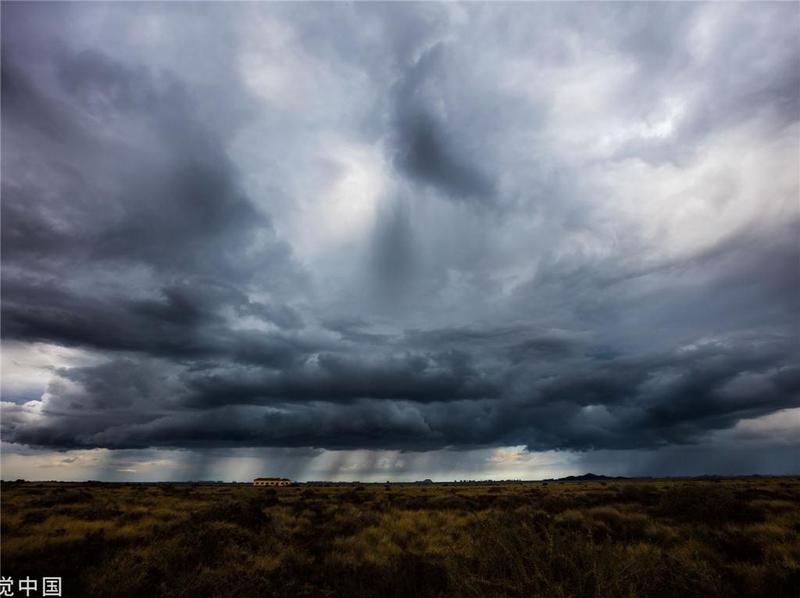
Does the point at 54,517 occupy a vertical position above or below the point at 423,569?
above

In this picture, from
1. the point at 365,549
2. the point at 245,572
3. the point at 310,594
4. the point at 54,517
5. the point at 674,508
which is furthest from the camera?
the point at 674,508

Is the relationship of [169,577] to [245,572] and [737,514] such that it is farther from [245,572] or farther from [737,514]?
[737,514]

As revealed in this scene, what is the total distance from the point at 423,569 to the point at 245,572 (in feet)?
17.1

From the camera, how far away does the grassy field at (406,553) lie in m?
10.0

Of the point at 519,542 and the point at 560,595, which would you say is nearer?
the point at 560,595

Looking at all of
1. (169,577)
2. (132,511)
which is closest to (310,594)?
(169,577)

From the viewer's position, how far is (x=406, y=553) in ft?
52.9

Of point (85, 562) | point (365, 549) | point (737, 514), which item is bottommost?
point (737, 514)

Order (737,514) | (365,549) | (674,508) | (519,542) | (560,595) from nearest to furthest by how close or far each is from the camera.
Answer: (560,595), (519,542), (365,549), (737,514), (674,508)

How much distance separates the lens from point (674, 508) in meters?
26.7

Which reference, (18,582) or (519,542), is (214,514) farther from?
(519,542)

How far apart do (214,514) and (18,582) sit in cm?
1061

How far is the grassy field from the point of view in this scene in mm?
10023

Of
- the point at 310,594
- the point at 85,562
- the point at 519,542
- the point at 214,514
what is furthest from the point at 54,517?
the point at 519,542
